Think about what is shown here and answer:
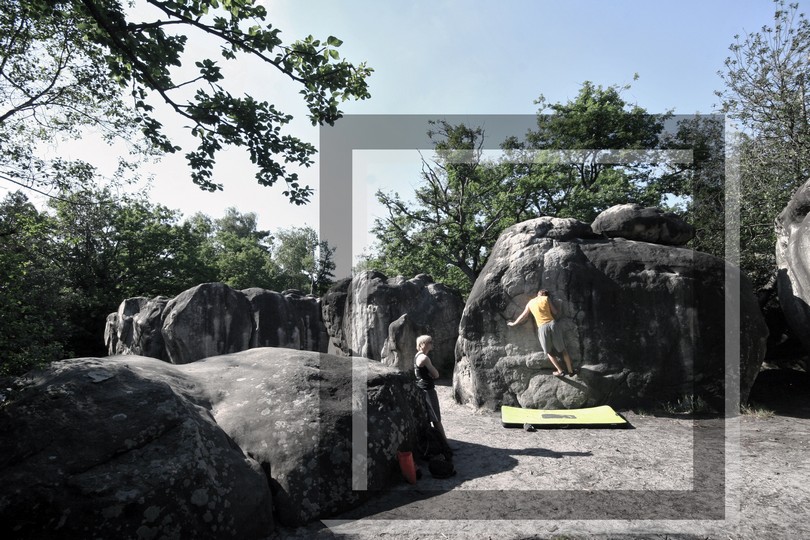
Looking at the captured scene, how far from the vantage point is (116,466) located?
3.82m

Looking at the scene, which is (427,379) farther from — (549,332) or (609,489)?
(549,332)

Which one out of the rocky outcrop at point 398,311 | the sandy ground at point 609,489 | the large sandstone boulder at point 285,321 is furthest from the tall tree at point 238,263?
the sandy ground at point 609,489

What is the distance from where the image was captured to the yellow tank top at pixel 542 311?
903 cm

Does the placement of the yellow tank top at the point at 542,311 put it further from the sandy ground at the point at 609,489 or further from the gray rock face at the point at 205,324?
the gray rock face at the point at 205,324

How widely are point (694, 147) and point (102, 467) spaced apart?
2582cm

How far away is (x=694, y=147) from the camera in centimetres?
2228

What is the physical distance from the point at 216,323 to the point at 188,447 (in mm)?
14389

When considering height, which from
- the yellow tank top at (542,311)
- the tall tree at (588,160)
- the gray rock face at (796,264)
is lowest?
the yellow tank top at (542,311)

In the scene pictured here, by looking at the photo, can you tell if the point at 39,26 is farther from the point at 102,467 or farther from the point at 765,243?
the point at 765,243

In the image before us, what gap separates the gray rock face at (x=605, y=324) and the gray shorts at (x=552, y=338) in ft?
0.74

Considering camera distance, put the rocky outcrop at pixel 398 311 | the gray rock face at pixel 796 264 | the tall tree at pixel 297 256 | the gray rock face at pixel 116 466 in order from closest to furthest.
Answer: the gray rock face at pixel 116 466
the gray rock face at pixel 796 264
the rocky outcrop at pixel 398 311
the tall tree at pixel 297 256

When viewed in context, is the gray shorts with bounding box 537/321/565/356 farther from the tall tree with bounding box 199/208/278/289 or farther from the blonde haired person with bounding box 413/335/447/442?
the tall tree with bounding box 199/208/278/289

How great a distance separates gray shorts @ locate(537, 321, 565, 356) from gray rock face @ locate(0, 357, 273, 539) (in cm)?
610

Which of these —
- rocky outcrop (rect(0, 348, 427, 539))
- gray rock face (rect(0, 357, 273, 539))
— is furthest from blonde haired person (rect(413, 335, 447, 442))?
gray rock face (rect(0, 357, 273, 539))
